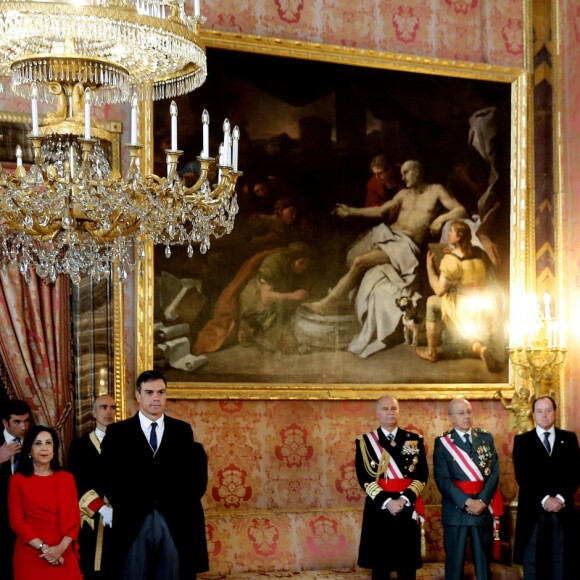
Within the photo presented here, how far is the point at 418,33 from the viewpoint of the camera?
30.4 ft

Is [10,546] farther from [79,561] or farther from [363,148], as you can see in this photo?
[363,148]

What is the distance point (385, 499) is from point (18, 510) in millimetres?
2650

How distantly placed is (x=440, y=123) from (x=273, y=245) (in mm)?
1869

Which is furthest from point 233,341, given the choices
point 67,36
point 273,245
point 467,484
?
point 67,36

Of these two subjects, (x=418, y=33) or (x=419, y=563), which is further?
(x=418, y=33)

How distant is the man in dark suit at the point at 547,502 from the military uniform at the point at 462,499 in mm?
223

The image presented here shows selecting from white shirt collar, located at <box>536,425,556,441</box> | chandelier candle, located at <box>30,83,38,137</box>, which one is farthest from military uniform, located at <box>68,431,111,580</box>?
white shirt collar, located at <box>536,425,556,441</box>

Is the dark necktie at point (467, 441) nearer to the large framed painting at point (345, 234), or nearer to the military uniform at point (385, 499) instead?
the military uniform at point (385, 499)

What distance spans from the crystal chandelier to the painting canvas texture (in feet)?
8.76

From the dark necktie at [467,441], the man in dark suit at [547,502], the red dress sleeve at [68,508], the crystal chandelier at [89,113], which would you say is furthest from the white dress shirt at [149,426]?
the man in dark suit at [547,502]

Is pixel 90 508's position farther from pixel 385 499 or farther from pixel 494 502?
pixel 494 502

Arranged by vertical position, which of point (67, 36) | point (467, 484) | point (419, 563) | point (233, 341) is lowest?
point (419, 563)

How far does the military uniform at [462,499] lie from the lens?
26.0 feet

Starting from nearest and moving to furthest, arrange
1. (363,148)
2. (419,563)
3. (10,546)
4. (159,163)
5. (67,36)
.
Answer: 1. (67,36)
2. (10,546)
3. (419,563)
4. (159,163)
5. (363,148)
